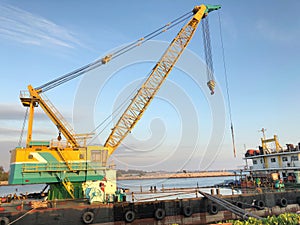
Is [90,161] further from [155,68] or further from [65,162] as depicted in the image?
[155,68]

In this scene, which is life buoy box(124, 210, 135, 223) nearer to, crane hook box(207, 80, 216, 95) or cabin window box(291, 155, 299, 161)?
crane hook box(207, 80, 216, 95)

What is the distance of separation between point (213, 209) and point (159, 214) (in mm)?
5712

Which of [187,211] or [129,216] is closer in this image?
[129,216]

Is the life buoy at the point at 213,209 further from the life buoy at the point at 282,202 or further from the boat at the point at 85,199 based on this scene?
the life buoy at the point at 282,202

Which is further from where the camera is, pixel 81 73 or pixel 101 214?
pixel 81 73

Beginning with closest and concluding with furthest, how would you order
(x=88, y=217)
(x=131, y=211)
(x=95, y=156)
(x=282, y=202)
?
(x=88, y=217), (x=131, y=211), (x=95, y=156), (x=282, y=202)

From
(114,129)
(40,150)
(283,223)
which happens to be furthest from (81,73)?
(283,223)

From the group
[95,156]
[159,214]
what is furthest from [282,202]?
[95,156]

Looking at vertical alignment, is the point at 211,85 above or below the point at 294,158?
above

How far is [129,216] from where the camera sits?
19.4m

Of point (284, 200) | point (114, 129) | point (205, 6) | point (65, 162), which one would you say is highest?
point (205, 6)

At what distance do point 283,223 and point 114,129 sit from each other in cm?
2428

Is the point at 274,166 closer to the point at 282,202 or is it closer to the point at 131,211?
the point at 282,202

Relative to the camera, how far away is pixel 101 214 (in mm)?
18859
